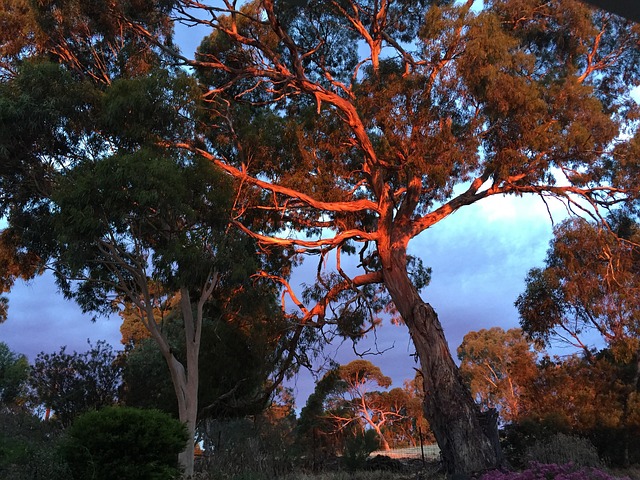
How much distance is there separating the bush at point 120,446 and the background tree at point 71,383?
10733mm

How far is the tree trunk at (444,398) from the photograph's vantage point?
10.5 metres

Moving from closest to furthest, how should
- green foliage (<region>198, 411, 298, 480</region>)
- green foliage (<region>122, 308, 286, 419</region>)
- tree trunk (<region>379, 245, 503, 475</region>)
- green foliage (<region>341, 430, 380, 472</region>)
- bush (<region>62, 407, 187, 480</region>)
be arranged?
bush (<region>62, 407, 187, 480</region>) < tree trunk (<region>379, 245, 503, 475</region>) < green foliage (<region>198, 411, 298, 480</region>) < green foliage (<region>341, 430, 380, 472</region>) < green foliage (<region>122, 308, 286, 419</region>)

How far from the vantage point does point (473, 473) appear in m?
9.92

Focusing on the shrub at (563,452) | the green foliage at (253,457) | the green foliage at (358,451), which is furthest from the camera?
the green foliage at (358,451)

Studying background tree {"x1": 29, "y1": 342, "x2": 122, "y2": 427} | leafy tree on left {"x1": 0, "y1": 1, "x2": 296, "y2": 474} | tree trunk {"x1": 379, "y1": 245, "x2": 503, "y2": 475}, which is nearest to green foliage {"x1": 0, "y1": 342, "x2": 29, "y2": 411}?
background tree {"x1": 29, "y1": 342, "x2": 122, "y2": 427}

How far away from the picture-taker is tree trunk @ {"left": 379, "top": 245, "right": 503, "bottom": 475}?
10.5 metres

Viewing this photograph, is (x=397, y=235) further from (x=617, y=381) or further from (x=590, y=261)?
(x=617, y=381)

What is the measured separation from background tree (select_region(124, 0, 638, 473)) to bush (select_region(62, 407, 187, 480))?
5.69 m

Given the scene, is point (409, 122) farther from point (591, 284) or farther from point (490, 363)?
point (490, 363)

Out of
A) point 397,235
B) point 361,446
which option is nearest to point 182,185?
point 397,235

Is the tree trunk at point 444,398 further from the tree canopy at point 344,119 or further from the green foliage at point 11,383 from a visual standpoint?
the green foliage at point 11,383

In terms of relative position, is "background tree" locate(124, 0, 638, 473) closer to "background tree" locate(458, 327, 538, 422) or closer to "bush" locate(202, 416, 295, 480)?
"bush" locate(202, 416, 295, 480)

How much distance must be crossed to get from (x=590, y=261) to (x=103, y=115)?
12271 millimetres

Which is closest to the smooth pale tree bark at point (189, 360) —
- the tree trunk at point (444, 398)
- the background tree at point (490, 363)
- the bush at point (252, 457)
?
the bush at point (252, 457)
